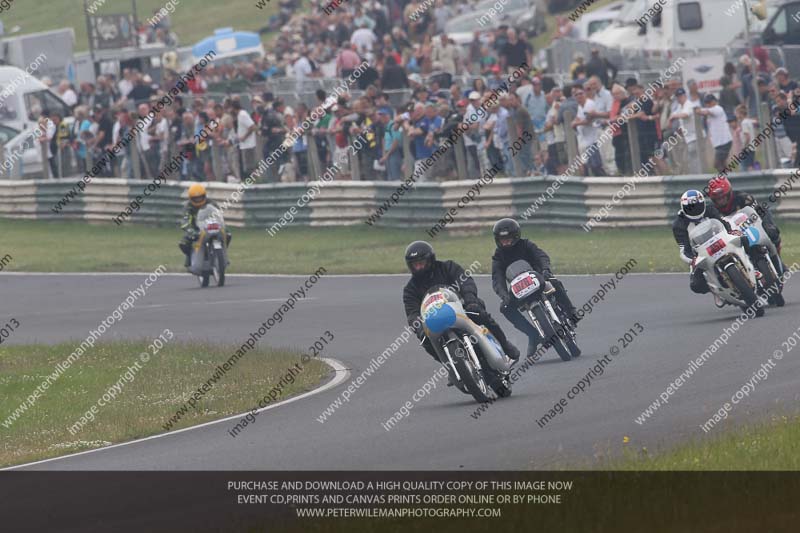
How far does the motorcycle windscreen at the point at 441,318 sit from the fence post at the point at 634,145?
11789 mm

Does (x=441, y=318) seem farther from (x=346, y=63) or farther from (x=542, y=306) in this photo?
(x=346, y=63)

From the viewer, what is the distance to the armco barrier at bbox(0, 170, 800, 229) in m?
24.2

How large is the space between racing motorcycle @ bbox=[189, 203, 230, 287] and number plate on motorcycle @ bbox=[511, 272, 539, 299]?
382 inches

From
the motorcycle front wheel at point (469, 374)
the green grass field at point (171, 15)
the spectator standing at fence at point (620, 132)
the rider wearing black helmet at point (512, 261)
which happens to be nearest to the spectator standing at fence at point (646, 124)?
the spectator standing at fence at point (620, 132)

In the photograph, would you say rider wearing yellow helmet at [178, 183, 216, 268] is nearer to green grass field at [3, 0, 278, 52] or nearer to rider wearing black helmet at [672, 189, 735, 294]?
rider wearing black helmet at [672, 189, 735, 294]

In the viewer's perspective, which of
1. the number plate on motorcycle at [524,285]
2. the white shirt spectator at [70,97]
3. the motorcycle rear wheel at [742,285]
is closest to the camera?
the number plate on motorcycle at [524,285]

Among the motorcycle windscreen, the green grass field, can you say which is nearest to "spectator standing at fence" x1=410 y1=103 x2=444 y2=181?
the motorcycle windscreen

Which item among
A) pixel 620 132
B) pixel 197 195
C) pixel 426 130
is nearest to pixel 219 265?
pixel 197 195

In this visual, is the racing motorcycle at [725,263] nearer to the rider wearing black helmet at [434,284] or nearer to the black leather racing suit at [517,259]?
the black leather racing suit at [517,259]

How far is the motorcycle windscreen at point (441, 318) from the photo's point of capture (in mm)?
12477

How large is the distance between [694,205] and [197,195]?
990 centimetres

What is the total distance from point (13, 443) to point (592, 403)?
5.14 meters
